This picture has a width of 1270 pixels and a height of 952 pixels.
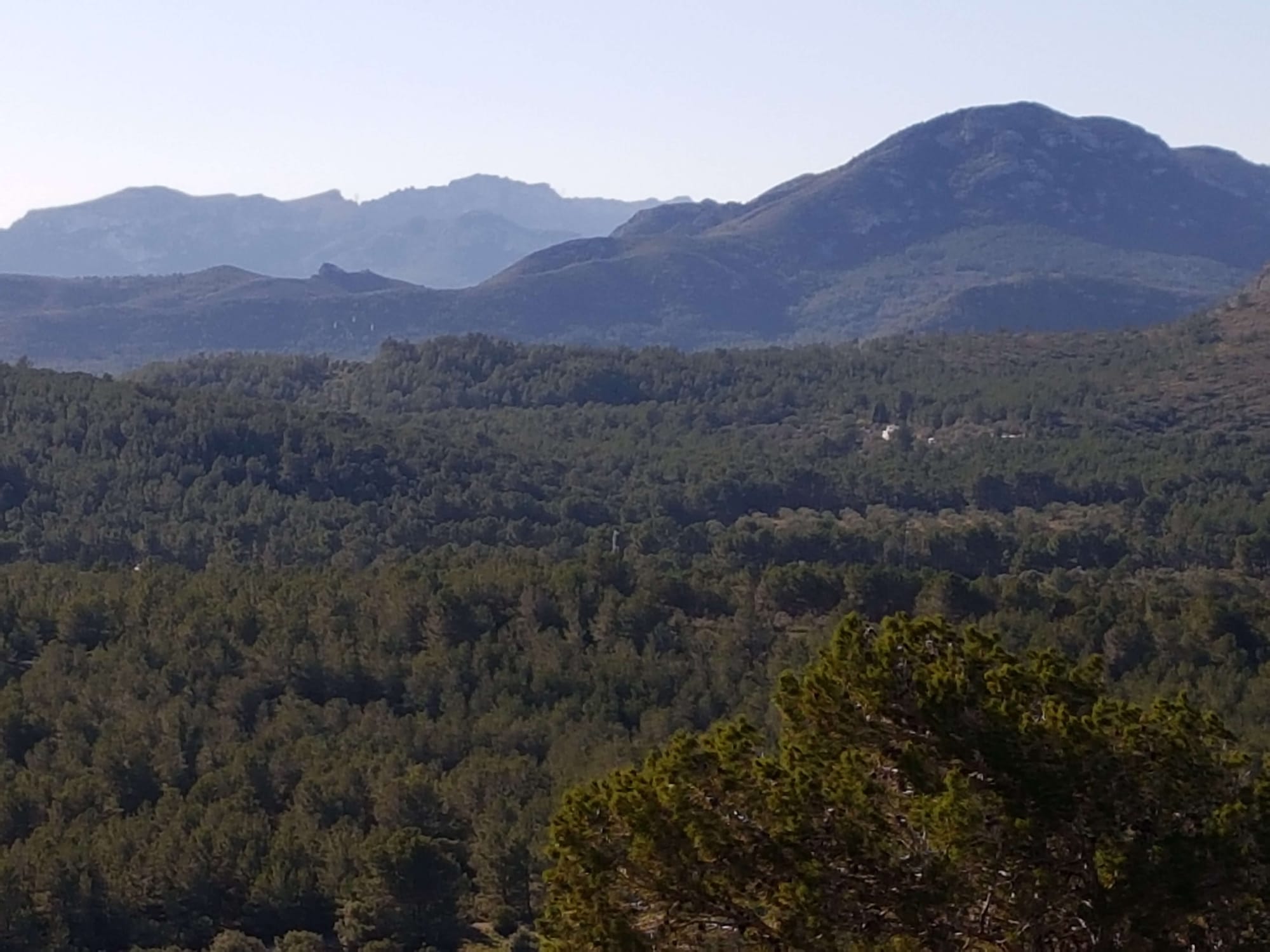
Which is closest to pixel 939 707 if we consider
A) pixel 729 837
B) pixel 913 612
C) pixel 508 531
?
pixel 729 837

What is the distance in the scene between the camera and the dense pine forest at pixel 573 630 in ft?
47.6

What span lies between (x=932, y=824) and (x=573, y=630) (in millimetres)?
43687

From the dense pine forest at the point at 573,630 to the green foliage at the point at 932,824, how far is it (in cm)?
5

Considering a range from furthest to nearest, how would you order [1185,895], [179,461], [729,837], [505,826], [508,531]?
1. [179,461]
2. [508,531]
3. [505,826]
4. [729,837]
5. [1185,895]

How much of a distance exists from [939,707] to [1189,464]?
4183 inches

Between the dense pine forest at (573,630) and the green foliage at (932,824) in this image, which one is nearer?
the green foliage at (932,824)

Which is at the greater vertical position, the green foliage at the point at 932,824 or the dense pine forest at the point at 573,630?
the green foliage at the point at 932,824

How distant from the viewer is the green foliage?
533 inches

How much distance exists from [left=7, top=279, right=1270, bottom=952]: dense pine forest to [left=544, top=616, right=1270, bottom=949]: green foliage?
0.16 ft

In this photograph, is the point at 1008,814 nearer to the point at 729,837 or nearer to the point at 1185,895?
the point at 1185,895

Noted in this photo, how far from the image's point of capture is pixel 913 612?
5984cm

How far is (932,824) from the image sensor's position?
1355 cm

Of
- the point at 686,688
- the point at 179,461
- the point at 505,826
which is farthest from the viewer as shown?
the point at 179,461

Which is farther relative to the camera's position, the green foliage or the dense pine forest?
the dense pine forest
